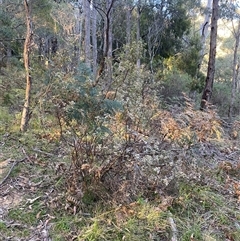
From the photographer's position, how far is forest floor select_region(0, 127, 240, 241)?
8.15ft

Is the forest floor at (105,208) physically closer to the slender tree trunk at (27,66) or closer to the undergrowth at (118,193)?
the undergrowth at (118,193)

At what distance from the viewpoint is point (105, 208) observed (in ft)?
8.84

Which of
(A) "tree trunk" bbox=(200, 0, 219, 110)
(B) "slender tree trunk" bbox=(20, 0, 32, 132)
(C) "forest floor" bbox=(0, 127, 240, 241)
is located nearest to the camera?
(C) "forest floor" bbox=(0, 127, 240, 241)

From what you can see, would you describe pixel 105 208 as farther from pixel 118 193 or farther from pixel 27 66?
pixel 27 66

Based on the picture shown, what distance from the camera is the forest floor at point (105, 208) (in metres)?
2.48

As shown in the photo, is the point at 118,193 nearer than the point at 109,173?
Yes

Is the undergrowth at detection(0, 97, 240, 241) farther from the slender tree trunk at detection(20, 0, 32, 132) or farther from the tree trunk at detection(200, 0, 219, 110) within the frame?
the tree trunk at detection(200, 0, 219, 110)

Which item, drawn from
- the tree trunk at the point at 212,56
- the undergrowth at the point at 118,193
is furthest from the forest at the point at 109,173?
the tree trunk at the point at 212,56

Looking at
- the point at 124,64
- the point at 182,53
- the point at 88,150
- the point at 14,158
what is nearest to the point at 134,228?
the point at 88,150

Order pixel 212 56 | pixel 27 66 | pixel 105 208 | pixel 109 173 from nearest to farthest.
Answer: pixel 105 208, pixel 109 173, pixel 27 66, pixel 212 56

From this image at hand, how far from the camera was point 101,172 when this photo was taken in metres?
2.75

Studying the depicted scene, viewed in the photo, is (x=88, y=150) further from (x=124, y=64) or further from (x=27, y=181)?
(x=124, y=64)

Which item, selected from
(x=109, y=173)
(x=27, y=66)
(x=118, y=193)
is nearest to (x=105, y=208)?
(x=118, y=193)

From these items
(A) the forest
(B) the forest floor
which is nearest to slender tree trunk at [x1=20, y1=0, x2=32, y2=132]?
(A) the forest
